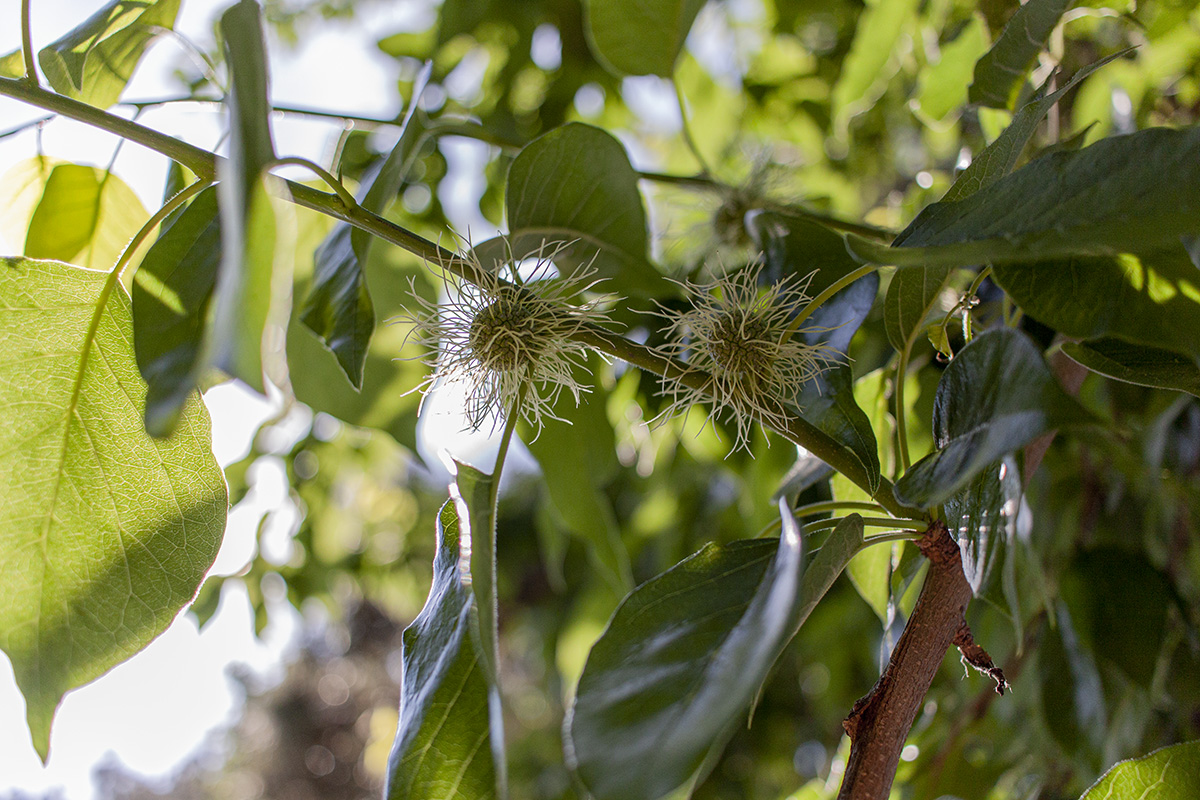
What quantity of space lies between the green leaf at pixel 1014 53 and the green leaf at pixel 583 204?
8.4 inches

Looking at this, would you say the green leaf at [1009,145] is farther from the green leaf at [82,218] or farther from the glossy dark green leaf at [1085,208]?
the green leaf at [82,218]

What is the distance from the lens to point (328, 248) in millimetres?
487

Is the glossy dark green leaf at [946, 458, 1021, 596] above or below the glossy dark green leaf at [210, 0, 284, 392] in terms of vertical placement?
below

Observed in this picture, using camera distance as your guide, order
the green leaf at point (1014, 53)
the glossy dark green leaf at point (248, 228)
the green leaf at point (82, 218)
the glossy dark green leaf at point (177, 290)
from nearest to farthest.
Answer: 1. the glossy dark green leaf at point (248, 228)
2. the glossy dark green leaf at point (177, 290)
3. the green leaf at point (1014, 53)
4. the green leaf at point (82, 218)

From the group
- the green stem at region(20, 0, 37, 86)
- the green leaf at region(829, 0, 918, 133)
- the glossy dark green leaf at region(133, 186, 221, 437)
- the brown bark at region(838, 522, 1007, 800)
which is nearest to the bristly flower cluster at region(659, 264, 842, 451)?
the brown bark at region(838, 522, 1007, 800)

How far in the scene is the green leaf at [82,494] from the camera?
1.20 ft

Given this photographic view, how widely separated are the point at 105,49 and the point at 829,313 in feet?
1.33

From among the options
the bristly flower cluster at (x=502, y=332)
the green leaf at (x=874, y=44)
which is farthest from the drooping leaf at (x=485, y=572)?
the green leaf at (x=874, y=44)

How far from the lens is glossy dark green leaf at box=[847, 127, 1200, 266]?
0.24 metres

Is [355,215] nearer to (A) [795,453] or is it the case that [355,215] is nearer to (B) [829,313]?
(B) [829,313]

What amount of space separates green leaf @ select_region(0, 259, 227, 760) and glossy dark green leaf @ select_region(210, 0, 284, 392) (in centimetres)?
19

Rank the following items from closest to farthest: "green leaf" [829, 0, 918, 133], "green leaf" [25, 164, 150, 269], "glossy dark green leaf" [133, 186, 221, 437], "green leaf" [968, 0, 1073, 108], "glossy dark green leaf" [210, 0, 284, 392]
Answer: "glossy dark green leaf" [210, 0, 284, 392], "glossy dark green leaf" [133, 186, 221, 437], "green leaf" [968, 0, 1073, 108], "green leaf" [25, 164, 150, 269], "green leaf" [829, 0, 918, 133]

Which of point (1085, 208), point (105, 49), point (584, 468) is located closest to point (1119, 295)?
point (1085, 208)

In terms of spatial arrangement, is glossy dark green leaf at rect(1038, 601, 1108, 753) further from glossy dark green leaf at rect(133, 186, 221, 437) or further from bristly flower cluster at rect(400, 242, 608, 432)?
glossy dark green leaf at rect(133, 186, 221, 437)
